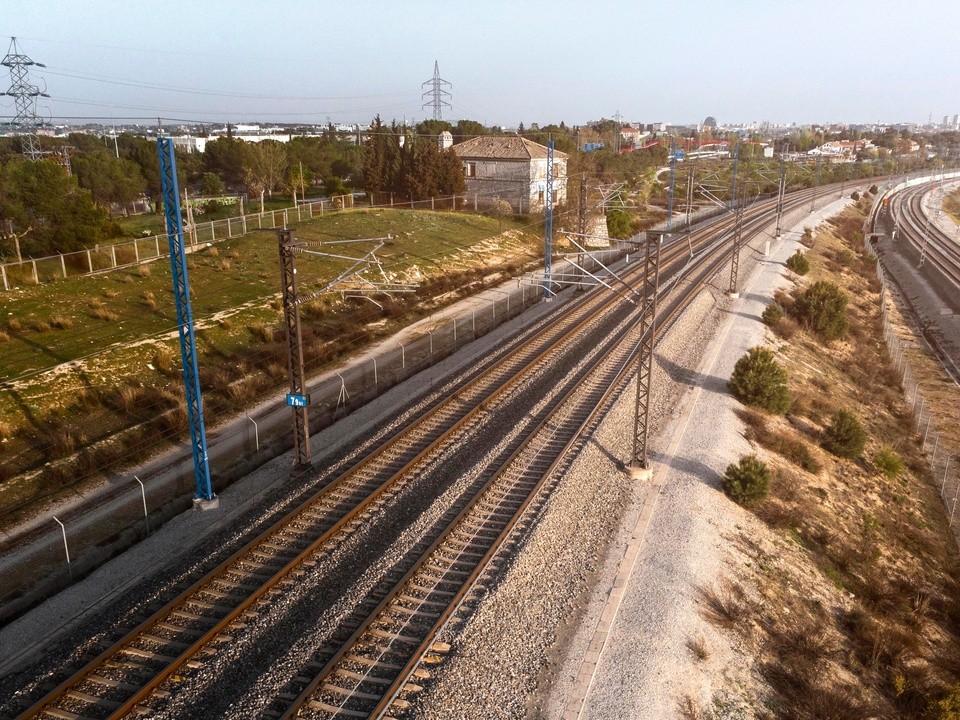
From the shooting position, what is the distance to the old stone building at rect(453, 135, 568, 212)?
229ft

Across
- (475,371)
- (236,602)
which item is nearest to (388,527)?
(236,602)

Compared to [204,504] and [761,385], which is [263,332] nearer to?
[204,504]

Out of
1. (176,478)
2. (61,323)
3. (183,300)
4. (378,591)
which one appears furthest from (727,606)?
(61,323)

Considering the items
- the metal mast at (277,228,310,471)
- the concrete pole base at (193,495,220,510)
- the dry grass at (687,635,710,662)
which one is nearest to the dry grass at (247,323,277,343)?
the metal mast at (277,228,310,471)

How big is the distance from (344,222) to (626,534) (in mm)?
45313

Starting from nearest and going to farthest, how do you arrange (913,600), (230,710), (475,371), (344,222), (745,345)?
1. (230,710)
2. (913,600)
3. (475,371)
4. (745,345)
5. (344,222)

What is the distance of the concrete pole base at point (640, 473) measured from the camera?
20.6 meters

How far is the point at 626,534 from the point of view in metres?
17.6

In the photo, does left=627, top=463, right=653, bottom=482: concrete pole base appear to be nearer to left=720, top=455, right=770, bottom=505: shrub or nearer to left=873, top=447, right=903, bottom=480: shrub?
left=720, top=455, right=770, bottom=505: shrub

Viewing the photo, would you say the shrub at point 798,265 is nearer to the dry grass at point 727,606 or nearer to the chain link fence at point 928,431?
the chain link fence at point 928,431

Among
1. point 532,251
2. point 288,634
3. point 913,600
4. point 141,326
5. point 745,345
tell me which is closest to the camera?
point 288,634

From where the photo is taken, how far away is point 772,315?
39500 mm

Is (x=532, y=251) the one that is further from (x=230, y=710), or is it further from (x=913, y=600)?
(x=230, y=710)

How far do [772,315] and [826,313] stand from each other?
4.13 metres
